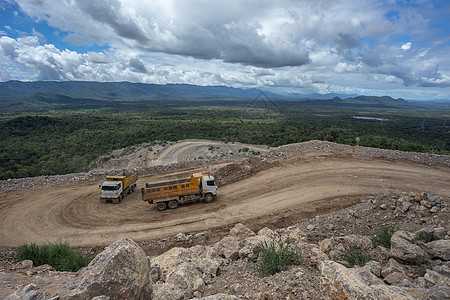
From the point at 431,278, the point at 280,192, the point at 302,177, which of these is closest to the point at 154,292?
the point at 431,278

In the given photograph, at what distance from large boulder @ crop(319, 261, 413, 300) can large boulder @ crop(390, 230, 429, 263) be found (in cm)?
236

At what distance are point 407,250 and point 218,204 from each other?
11.1 metres

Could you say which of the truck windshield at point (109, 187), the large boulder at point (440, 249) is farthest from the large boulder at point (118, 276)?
the truck windshield at point (109, 187)

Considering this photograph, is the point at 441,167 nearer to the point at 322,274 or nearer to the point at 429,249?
the point at 429,249

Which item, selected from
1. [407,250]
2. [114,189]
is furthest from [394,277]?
[114,189]

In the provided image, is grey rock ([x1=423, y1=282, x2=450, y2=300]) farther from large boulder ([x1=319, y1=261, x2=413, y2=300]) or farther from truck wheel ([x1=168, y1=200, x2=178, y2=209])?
truck wheel ([x1=168, y1=200, x2=178, y2=209])

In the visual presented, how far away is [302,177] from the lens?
18.5 meters

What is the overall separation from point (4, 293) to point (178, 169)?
724 inches

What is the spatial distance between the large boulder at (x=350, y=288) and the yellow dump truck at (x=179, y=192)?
11.6 metres

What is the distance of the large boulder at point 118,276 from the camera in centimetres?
427

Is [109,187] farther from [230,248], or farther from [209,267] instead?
[209,267]

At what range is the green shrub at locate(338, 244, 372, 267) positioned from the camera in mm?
6242

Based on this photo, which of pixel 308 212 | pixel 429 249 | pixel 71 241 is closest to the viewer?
pixel 429 249

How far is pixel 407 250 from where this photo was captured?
5.91m
